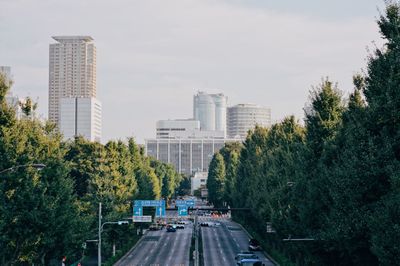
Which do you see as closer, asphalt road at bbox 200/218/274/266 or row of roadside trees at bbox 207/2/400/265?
row of roadside trees at bbox 207/2/400/265

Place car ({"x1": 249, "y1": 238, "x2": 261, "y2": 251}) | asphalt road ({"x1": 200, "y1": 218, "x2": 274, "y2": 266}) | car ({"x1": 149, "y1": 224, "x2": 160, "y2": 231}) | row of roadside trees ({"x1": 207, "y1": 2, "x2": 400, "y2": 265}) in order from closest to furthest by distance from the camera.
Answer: row of roadside trees ({"x1": 207, "y1": 2, "x2": 400, "y2": 265}) < asphalt road ({"x1": 200, "y1": 218, "x2": 274, "y2": 266}) < car ({"x1": 249, "y1": 238, "x2": 261, "y2": 251}) < car ({"x1": 149, "y1": 224, "x2": 160, "y2": 231})

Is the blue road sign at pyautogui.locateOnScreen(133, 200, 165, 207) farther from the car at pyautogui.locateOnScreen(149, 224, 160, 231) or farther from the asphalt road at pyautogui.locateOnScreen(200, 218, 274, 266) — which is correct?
the car at pyautogui.locateOnScreen(149, 224, 160, 231)

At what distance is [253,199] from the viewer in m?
97.2

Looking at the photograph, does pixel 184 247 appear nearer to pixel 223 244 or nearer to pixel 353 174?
pixel 223 244

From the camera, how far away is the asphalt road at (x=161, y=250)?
8331 cm

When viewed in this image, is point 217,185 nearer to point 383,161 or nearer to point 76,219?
point 76,219

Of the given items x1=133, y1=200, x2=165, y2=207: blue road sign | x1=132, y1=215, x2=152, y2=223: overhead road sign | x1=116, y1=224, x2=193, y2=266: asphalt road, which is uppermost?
x1=133, y1=200, x2=165, y2=207: blue road sign

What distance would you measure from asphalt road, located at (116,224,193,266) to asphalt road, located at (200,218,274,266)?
295 centimetres

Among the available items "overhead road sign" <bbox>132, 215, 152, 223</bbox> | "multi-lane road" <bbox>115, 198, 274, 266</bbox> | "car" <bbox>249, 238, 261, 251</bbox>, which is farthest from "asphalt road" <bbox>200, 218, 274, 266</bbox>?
"overhead road sign" <bbox>132, 215, 152, 223</bbox>

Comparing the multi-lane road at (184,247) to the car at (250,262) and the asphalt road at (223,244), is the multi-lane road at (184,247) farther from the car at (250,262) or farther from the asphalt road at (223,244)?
the car at (250,262)

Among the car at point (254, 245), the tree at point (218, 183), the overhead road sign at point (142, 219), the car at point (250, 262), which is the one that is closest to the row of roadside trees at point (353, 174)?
the car at point (250, 262)

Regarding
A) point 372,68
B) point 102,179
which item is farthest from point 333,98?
point 102,179

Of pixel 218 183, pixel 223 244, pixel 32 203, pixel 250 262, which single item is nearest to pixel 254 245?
pixel 223 244

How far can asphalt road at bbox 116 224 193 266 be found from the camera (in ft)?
273
